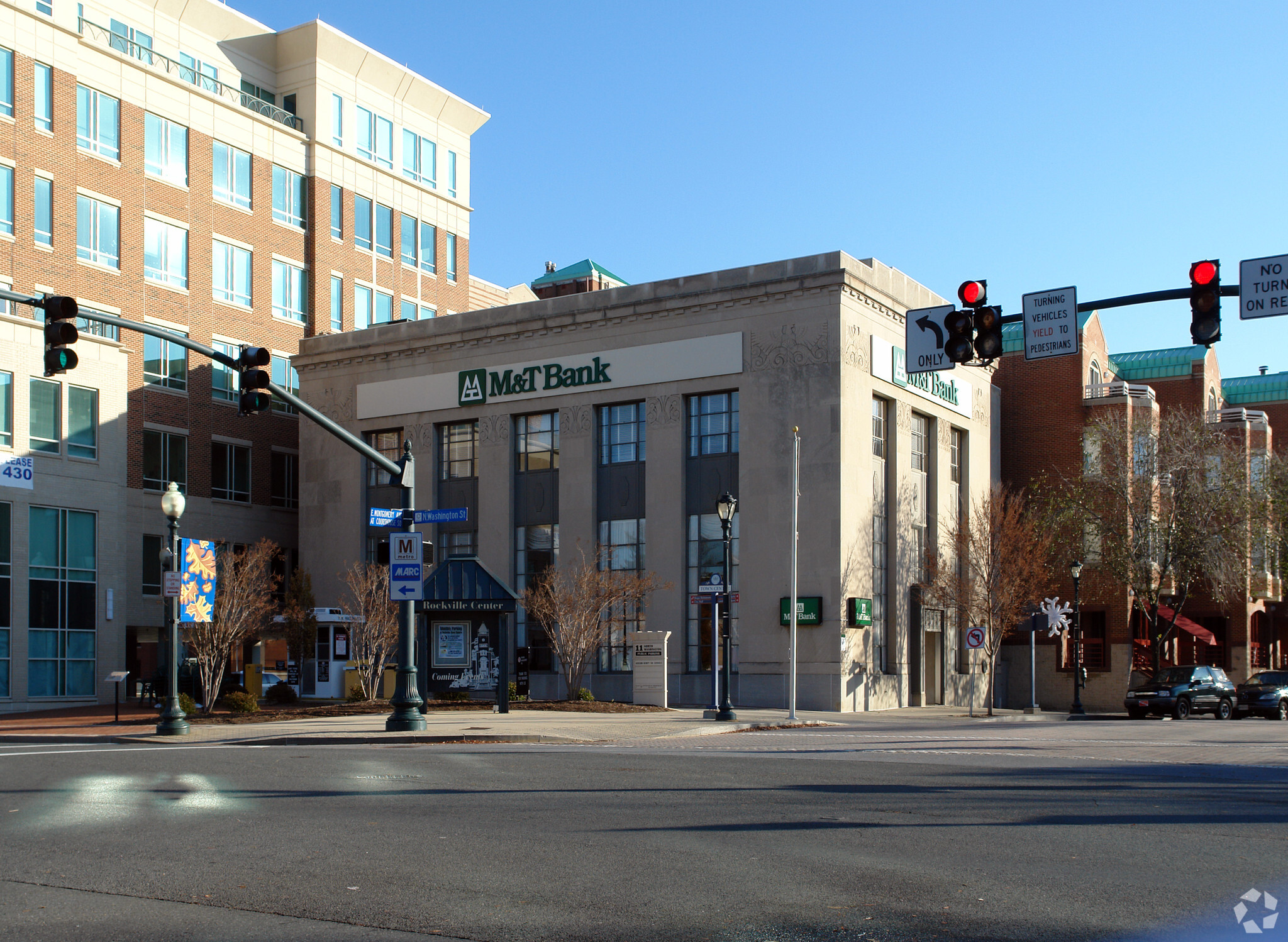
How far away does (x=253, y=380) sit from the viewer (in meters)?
18.7

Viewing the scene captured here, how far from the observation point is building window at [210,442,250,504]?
4881 centimetres

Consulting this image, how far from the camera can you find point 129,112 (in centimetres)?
4575

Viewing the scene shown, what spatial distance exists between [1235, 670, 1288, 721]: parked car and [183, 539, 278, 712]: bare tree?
30.1 meters

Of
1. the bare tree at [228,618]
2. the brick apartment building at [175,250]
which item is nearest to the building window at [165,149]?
the brick apartment building at [175,250]

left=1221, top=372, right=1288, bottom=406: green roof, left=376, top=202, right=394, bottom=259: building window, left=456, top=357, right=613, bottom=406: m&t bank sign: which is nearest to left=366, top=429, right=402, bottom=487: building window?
left=456, top=357, right=613, bottom=406: m&t bank sign

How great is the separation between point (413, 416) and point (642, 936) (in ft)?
133

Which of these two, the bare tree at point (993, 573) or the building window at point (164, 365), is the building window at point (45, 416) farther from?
the bare tree at point (993, 573)

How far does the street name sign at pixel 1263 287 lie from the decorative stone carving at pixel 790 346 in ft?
75.3

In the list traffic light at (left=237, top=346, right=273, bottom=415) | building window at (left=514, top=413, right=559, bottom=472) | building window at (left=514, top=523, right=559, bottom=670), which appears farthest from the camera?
building window at (left=514, top=413, right=559, bottom=472)

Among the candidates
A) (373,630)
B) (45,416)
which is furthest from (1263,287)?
(45,416)

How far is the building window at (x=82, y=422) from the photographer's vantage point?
39469 mm

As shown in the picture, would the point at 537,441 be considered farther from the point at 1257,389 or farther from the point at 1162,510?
the point at 1257,389

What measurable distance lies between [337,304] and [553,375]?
48.1ft

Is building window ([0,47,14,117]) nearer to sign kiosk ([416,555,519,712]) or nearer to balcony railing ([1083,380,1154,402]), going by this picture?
sign kiosk ([416,555,519,712])
